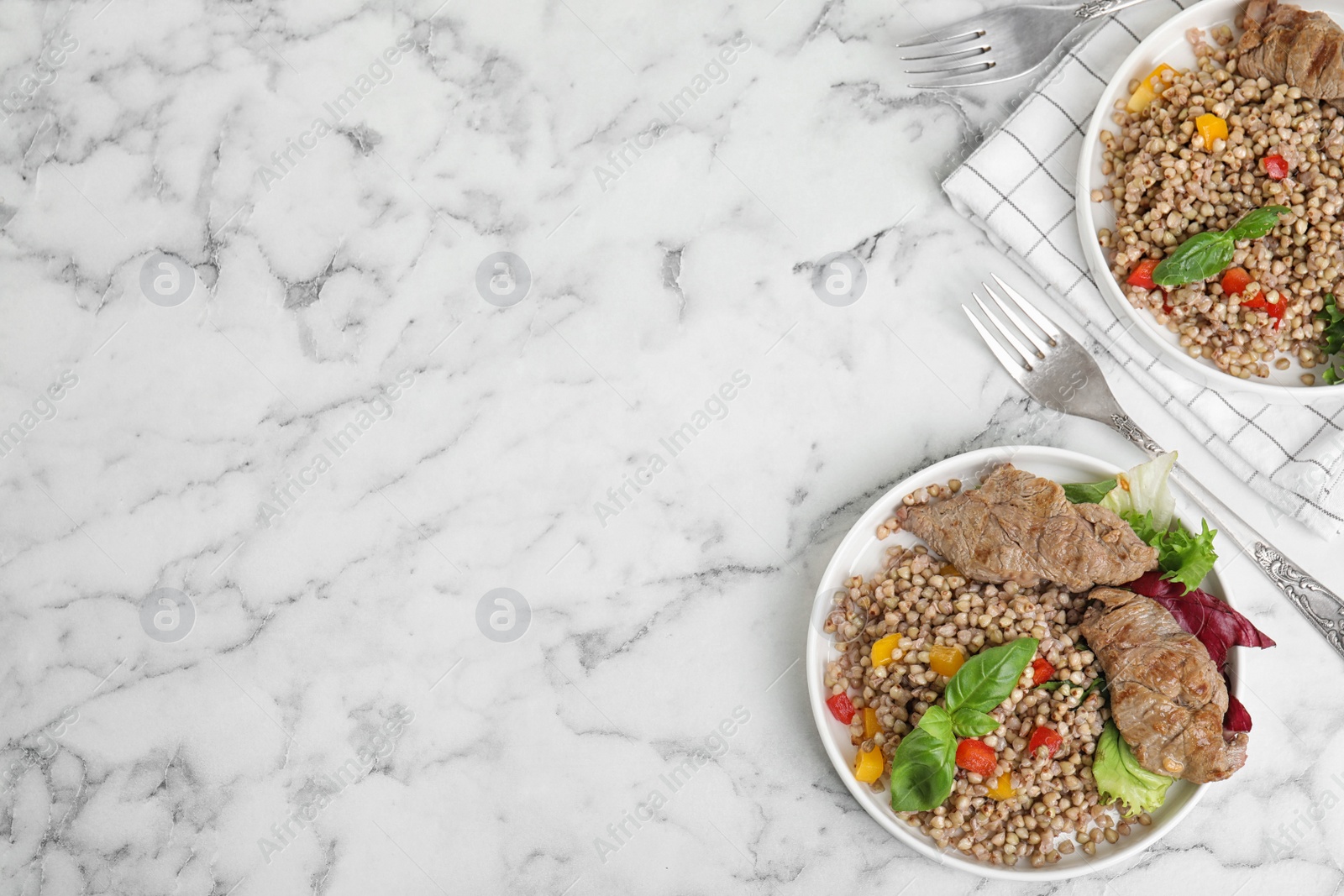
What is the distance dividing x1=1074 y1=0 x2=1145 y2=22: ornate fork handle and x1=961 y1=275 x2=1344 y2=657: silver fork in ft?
2.67

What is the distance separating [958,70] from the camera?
271 centimetres

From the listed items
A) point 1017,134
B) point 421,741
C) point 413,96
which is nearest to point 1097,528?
point 1017,134

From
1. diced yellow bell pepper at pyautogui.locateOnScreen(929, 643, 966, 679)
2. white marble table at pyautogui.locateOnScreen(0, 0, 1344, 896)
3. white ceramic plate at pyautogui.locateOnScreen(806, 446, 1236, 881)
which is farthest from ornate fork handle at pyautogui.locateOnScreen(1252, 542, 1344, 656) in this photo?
diced yellow bell pepper at pyautogui.locateOnScreen(929, 643, 966, 679)

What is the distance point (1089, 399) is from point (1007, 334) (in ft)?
1.00

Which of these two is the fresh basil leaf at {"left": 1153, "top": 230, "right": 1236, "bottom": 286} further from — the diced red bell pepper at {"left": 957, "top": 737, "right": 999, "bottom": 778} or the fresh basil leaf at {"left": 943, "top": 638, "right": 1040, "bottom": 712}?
the diced red bell pepper at {"left": 957, "top": 737, "right": 999, "bottom": 778}

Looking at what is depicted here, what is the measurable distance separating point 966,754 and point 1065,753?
0.30 meters

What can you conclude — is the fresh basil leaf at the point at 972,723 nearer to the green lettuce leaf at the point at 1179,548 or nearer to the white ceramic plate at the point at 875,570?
the white ceramic plate at the point at 875,570

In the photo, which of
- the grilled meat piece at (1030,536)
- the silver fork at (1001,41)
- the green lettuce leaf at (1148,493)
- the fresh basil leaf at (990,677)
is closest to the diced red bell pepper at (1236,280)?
the green lettuce leaf at (1148,493)

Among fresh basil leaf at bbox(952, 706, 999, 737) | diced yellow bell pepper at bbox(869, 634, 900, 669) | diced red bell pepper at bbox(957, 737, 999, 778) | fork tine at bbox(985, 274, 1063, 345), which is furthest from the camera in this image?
fork tine at bbox(985, 274, 1063, 345)

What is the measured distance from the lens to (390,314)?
2781mm

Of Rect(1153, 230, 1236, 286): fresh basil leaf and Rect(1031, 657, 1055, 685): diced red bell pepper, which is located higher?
Rect(1153, 230, 1236, 286): fresh basil leaf

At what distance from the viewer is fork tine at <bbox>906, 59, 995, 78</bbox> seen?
2.67 meters

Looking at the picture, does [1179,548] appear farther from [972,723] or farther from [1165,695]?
[972,723]

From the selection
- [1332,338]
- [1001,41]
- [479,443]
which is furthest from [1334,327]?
[479,443]
